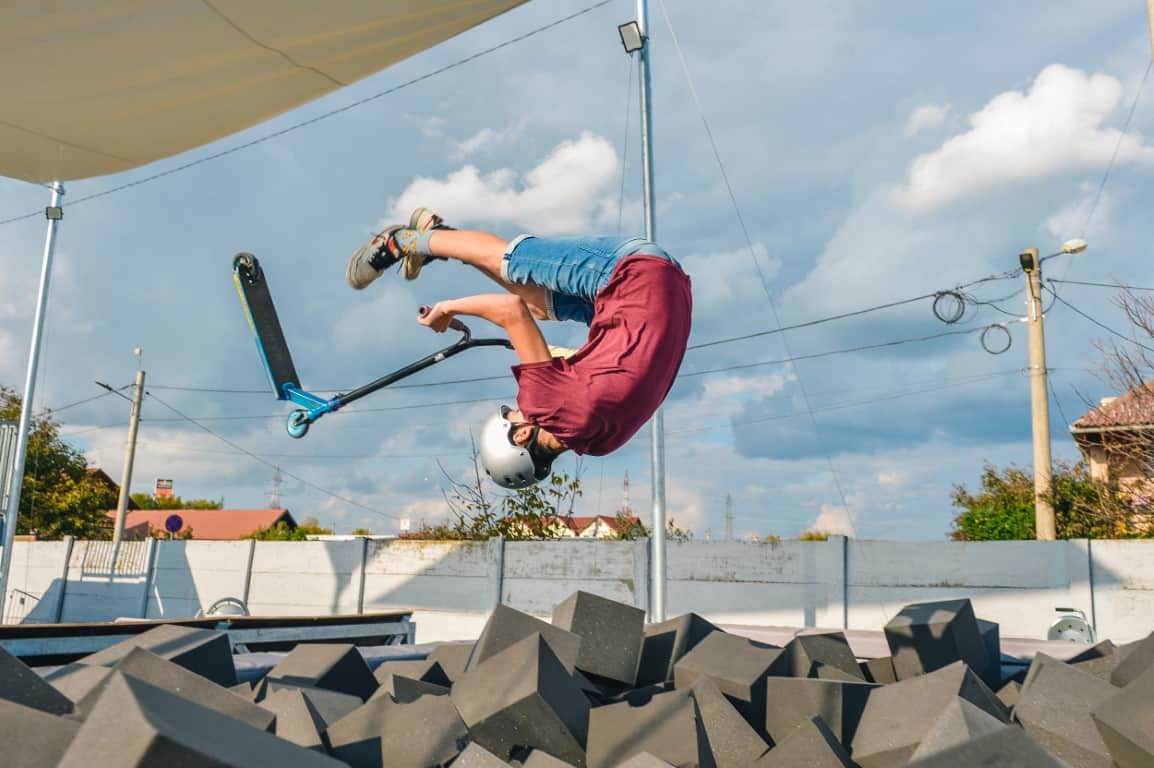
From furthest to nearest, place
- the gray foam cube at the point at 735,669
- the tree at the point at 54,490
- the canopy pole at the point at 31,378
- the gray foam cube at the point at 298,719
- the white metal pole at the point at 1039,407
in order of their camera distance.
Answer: the tree at the point at 54,490 → the white metal pole at the point at 1039,407 → the canopy pole at the point at 31,378 → the gray foam cube at the point at 735,669 → the gray foam cube at the point at 298,719

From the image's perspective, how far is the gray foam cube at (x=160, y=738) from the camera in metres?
0.86

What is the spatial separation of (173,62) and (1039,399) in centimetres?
1125

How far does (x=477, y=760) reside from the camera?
1.46 meters

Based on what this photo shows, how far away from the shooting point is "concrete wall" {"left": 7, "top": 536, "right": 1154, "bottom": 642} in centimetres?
616

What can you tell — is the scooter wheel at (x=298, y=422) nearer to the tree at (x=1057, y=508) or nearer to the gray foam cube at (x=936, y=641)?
the gray foam cube at (x=936, y=641)

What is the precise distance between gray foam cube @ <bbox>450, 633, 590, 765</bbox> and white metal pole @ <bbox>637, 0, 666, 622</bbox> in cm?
456

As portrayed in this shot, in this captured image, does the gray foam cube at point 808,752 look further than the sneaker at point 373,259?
No

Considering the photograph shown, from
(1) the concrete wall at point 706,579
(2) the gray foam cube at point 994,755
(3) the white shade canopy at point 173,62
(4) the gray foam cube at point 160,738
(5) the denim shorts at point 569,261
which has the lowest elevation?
(1) the concrete wall at point 706,579

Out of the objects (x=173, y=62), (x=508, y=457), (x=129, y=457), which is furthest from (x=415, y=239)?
(x=129, y=457)

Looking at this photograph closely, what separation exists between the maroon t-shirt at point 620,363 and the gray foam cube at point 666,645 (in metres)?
0.96

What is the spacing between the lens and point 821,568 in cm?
695

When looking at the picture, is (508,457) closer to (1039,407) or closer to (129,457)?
(1039,407)

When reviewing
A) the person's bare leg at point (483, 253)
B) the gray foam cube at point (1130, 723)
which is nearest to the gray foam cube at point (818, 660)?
the gray foam cube at point (1130, 723)

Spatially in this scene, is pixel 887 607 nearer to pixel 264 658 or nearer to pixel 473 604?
pixel 473 604
